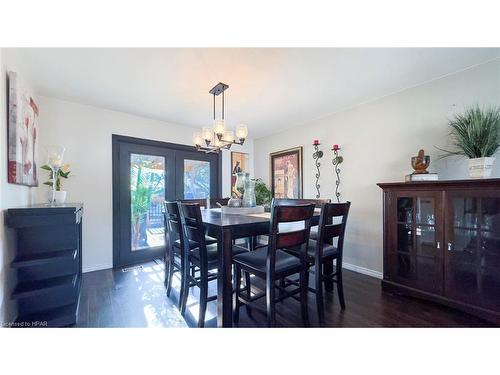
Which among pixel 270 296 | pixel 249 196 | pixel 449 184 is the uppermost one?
pixel 449 184

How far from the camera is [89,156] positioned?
8.73 feet

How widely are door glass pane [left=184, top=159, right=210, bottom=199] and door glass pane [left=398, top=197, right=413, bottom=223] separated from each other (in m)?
3.04

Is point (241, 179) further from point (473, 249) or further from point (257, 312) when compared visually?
point (473, 249)

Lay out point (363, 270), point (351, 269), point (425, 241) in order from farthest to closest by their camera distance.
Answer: point (351, 269)
point (363, 270)
point (425, 241)

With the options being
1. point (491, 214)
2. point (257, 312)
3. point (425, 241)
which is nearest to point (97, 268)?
point (257, 312)

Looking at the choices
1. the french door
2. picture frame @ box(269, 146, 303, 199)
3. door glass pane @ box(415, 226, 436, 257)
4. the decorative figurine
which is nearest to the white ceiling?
the french door

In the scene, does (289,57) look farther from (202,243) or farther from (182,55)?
(202,243)

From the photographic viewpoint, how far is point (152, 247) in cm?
319

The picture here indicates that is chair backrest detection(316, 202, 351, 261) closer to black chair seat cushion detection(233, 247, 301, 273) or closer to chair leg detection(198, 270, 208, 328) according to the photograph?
black chair seat cushion detection(233, 247, 301, 273)

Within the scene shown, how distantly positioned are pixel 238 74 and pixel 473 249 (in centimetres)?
260

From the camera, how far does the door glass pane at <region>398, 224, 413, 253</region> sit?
1972 mm
